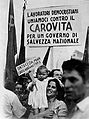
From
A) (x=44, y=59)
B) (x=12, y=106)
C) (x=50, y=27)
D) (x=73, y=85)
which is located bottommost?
(x=12, y=106)

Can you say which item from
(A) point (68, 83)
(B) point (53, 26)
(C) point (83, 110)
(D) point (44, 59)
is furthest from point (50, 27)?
(C) point (83, 110)

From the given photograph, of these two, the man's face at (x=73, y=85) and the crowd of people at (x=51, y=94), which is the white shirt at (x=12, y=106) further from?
the man's face at (x=73, y=85)

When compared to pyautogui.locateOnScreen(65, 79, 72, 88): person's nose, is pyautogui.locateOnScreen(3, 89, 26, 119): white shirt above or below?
below

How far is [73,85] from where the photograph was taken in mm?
1206

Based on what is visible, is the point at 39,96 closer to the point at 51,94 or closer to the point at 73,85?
the point at 51,94

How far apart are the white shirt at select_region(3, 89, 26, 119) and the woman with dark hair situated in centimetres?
9

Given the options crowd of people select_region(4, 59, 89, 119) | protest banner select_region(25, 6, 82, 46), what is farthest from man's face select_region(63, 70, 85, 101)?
protest banner select_region(25, 6, 82, 46)

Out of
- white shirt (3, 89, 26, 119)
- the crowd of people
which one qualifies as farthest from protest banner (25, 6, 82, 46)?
white shirt (3, 89, 26, 119)

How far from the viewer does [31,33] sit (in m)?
1.29

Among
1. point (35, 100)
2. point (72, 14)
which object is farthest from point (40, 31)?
point (35, 100)

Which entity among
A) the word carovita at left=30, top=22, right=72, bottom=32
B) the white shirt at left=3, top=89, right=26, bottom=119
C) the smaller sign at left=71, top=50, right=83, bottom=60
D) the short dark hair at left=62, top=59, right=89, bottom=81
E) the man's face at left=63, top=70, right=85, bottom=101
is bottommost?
the white shirt at left=3, top=89, right=26, bottom=119

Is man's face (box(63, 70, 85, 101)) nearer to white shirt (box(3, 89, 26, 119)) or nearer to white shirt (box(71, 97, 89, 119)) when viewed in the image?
white shirt (box(71, 97, 89, 119))

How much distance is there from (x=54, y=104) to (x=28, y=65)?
208 millimetres

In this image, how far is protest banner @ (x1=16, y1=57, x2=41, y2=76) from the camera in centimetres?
127
